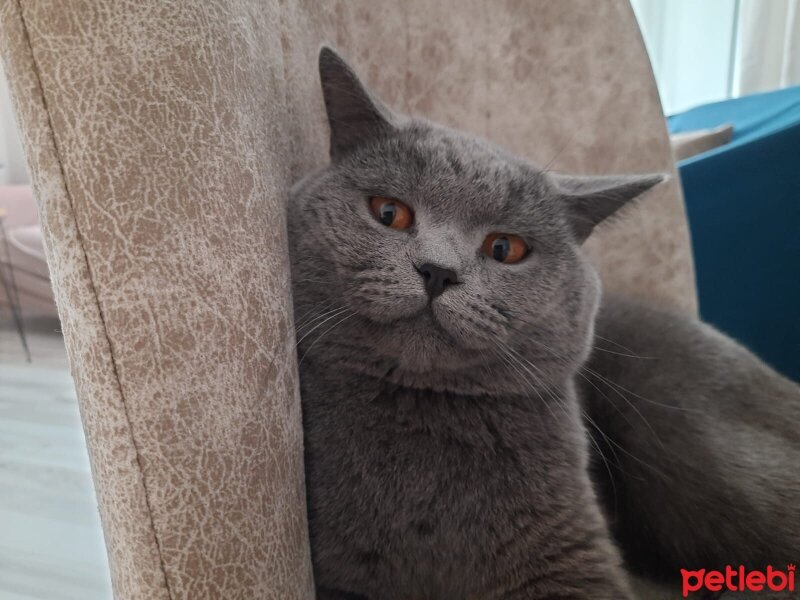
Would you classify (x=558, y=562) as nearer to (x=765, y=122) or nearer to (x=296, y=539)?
(x=296, y=539)

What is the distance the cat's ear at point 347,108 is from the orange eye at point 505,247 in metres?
0.18

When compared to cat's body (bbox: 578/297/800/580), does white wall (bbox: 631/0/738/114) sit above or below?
above

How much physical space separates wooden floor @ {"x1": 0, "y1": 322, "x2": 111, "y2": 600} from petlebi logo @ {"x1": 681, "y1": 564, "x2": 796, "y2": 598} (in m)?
1.04

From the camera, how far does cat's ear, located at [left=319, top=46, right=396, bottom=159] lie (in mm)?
629

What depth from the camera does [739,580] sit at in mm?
664

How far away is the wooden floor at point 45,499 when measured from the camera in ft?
3.78

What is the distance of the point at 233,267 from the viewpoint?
44 cm

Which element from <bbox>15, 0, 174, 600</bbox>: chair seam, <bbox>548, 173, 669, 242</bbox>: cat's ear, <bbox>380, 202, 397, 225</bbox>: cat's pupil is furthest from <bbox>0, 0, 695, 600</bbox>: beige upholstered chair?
<bbox>548, 173, 669, 242</bbox>: cat's ear

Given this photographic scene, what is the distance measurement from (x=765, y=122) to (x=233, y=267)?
5.66 ft

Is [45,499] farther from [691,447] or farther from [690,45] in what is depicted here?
[690,45]

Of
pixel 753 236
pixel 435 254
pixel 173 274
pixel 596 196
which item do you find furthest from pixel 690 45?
pixel 173 274

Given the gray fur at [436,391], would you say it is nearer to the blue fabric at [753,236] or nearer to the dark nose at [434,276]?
the dark nose at [434,276]

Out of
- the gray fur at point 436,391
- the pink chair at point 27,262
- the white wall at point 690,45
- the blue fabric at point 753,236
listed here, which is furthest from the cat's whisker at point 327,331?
the white wall at point 690,45

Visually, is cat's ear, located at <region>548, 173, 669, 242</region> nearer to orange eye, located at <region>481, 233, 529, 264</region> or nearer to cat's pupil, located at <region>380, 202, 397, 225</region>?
orange eye, located at <region>481, 233, 529, 264</region>
